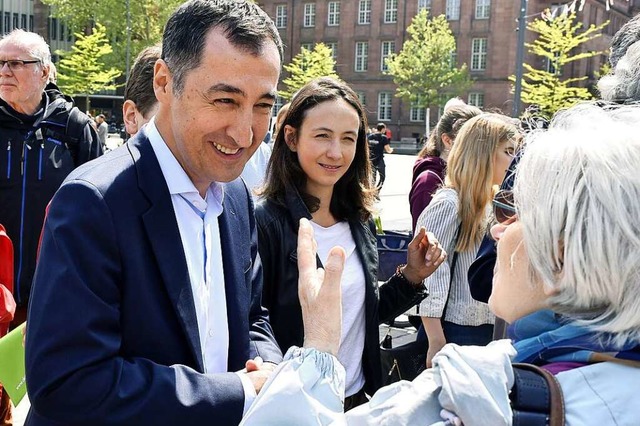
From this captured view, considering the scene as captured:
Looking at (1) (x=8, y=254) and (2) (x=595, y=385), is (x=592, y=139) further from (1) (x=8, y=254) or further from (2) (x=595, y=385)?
(1) (x=8, y=254)

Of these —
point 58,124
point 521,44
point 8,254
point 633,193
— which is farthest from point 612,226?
point 521,44

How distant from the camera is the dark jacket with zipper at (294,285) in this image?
8.68 ft

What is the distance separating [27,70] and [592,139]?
3.68m

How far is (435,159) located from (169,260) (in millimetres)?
3572

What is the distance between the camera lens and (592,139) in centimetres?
123

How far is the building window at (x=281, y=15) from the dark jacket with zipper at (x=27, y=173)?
54.2m

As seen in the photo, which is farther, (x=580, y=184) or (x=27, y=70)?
(x=27, y=70)

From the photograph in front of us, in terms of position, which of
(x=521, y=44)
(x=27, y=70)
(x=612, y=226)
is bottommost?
(x=612, y=226)

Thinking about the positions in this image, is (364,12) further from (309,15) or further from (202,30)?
(202,30)

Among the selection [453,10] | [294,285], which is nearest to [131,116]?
[294,285]

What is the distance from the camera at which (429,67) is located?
153 feet

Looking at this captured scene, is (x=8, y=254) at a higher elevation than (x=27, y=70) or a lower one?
lower

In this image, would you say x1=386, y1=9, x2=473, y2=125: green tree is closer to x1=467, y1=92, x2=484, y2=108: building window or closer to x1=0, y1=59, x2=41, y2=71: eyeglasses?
x1=467, y1=92, x2=484, y2=108: building window

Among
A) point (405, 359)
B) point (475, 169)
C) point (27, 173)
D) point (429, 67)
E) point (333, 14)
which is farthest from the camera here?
point (333, 14)
